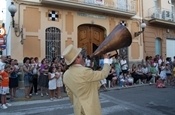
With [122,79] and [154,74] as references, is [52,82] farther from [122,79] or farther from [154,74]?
[154,74]

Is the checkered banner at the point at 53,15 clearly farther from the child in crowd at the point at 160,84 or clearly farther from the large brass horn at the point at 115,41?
the large brass horn at the point at 115,41

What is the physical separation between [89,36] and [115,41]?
14.9m

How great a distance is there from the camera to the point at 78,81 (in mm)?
3463

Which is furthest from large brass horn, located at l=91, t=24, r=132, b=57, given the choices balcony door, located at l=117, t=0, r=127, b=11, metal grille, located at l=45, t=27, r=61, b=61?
balcony door, located at l=117, t=0, r=127, b=11

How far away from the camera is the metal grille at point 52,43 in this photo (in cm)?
1609

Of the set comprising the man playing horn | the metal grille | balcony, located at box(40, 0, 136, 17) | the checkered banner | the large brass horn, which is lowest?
the man playing horn

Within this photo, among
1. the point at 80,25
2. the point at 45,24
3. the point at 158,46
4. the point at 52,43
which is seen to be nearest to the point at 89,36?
the point at 80,25

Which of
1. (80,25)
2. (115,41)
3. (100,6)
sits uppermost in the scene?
(100,6)

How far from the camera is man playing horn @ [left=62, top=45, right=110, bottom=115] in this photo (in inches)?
135

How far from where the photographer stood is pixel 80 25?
1781cm

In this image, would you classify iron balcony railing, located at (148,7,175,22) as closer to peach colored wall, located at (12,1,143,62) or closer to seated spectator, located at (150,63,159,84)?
peach colored wall, located at (12,1,143,62)

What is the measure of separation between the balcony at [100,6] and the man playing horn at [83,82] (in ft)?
41.3

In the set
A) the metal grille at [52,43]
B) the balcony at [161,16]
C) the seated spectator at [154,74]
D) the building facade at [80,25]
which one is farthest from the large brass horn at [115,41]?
the balcony at [161,16]

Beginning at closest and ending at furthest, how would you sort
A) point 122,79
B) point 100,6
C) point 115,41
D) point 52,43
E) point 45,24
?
point 115,41 < point 122,79 < point 45,24 < point 52,43 < point 100,6
